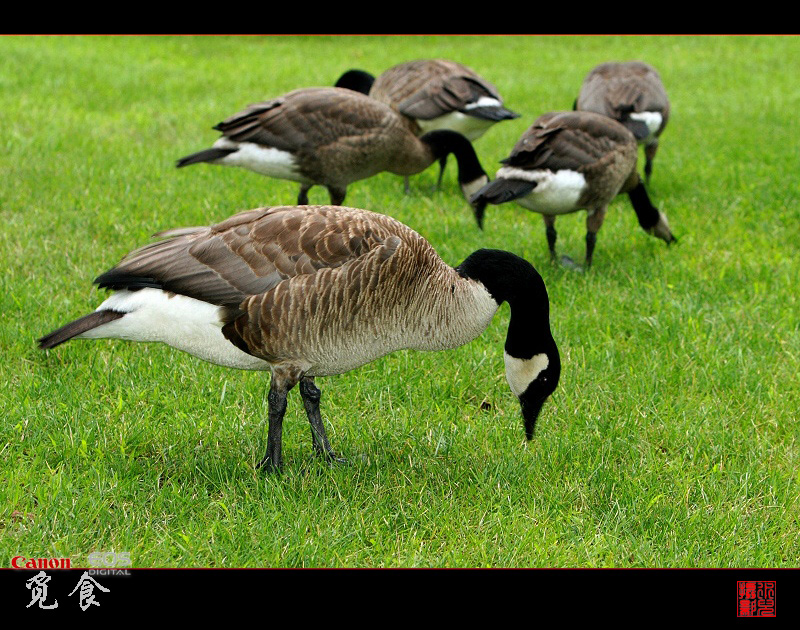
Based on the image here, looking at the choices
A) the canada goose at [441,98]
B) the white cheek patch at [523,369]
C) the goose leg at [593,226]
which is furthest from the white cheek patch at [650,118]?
the white cheek patch at [523,369]

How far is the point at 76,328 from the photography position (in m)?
4.52

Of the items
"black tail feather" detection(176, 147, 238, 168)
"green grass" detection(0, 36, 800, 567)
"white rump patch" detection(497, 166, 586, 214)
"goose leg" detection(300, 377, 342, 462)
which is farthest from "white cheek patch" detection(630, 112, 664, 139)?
"goose leg" detection(300, 377, 342, 462)

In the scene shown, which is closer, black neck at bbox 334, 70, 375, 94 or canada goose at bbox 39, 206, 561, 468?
canada goose at bbox 39, 206, 561, 468

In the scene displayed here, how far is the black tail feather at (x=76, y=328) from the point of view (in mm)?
4449

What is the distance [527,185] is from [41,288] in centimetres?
425

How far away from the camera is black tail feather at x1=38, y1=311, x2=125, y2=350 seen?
175 inches

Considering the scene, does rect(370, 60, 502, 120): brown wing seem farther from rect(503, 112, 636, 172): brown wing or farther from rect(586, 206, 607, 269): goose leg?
rect(586, 206, 607, 269): goose leg

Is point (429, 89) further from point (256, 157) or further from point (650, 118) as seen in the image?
point (256, 157)

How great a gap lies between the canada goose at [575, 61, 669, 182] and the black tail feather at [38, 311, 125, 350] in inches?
290

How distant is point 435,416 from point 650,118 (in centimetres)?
668

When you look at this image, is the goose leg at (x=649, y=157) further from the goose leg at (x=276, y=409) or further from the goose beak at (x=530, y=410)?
the goose leg at (x=276, y=409)

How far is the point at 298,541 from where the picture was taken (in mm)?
4336

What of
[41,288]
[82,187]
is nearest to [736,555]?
[41,288]
